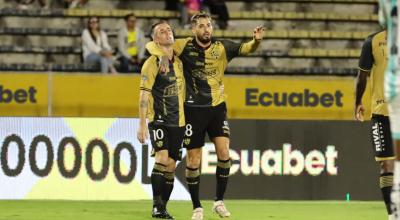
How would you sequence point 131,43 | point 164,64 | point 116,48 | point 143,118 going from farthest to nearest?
point 116,48 < point 131,43 < point 164,64 < point 143,118

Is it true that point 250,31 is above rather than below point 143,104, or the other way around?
above

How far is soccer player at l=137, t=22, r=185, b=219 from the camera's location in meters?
10.2

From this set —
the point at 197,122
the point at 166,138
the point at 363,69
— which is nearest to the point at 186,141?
the point at 197,122

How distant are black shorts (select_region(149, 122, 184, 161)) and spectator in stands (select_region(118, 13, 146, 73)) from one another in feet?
23.4

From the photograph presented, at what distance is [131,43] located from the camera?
17578mm

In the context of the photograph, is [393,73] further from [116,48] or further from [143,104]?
[116,48]

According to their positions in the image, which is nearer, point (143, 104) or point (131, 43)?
point (143, 104)

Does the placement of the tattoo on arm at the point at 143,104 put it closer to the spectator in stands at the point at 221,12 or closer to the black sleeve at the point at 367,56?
the black sleeve at the point at 367,56

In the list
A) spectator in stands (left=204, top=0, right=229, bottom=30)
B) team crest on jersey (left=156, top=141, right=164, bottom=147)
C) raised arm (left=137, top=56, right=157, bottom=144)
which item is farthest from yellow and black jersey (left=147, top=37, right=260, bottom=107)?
spectator in stands (left=204, top=0, right=229, bottom=30)

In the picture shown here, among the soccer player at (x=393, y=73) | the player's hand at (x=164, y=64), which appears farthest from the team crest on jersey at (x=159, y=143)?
the soccer player at (x=393, y=73)

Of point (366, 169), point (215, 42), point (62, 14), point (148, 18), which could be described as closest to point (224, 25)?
point (148, 18)

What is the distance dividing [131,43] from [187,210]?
6162 millimetres

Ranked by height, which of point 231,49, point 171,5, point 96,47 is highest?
point 171,5

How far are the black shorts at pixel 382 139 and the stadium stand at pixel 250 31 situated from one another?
8851 millimetres
